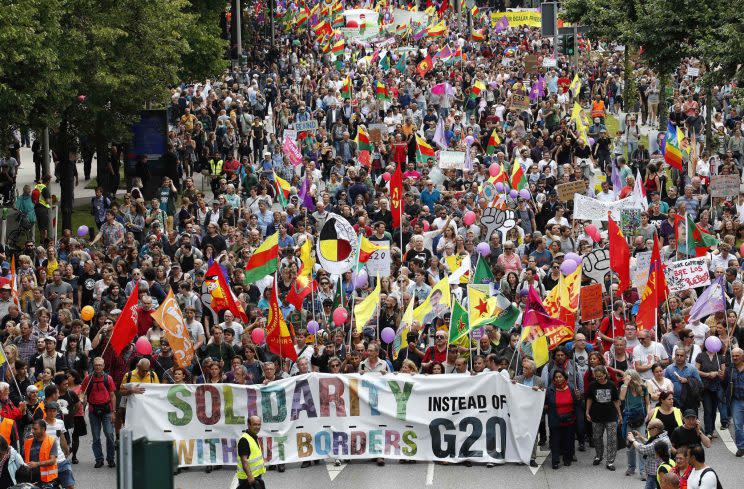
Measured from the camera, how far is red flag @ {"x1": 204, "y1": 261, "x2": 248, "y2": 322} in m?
20.9

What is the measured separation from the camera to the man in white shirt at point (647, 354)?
18.8 metres

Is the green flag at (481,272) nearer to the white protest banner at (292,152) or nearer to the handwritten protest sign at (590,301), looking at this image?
the handwritten protest sign at (590,301)

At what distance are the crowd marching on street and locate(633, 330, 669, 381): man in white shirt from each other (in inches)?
1.1

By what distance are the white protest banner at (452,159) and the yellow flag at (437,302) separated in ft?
33.3

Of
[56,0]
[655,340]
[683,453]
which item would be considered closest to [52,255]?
[56,0]

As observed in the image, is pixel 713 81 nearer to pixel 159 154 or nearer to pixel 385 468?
pixel 159 154

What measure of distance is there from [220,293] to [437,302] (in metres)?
2.95

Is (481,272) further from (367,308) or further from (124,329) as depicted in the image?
(124,329)

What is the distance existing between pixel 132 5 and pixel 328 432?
15.7m

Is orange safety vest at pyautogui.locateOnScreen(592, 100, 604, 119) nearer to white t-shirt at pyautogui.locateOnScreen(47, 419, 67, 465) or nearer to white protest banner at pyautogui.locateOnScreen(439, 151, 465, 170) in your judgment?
white protest banner at pyautogui.locateOnScreen(439, 151, 465, 170)

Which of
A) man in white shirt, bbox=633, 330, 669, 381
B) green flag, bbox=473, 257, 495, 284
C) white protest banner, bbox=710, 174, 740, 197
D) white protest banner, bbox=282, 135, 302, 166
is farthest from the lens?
white protest banner, bbox=282, 135, 302, 166

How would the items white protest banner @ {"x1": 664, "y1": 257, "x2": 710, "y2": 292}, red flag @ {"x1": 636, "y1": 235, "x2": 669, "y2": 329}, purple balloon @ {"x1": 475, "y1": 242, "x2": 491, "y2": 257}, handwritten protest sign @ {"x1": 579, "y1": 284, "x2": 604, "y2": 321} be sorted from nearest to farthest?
red flag @ {"x1": 636, "y1": 235, "x2": 669, "y2": 329}, handwritten protest sign @ {"x1": 579, "y1": 284, "x2": 604, "y2": 321}, white protest banner @ {"x1": 664, "y1": 257, "x2": 710, "y2": 292}, purple balloon @ {"x1": 475, "y1": 242, "x2": 491, "y2": 257}

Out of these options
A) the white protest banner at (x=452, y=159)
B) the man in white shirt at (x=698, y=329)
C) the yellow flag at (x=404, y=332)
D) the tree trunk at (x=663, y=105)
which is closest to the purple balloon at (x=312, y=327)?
the yellow flag at (x=404, y=332)

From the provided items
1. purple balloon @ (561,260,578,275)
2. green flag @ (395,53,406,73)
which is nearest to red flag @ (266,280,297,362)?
purple balloon @ (561,260,578,275)
